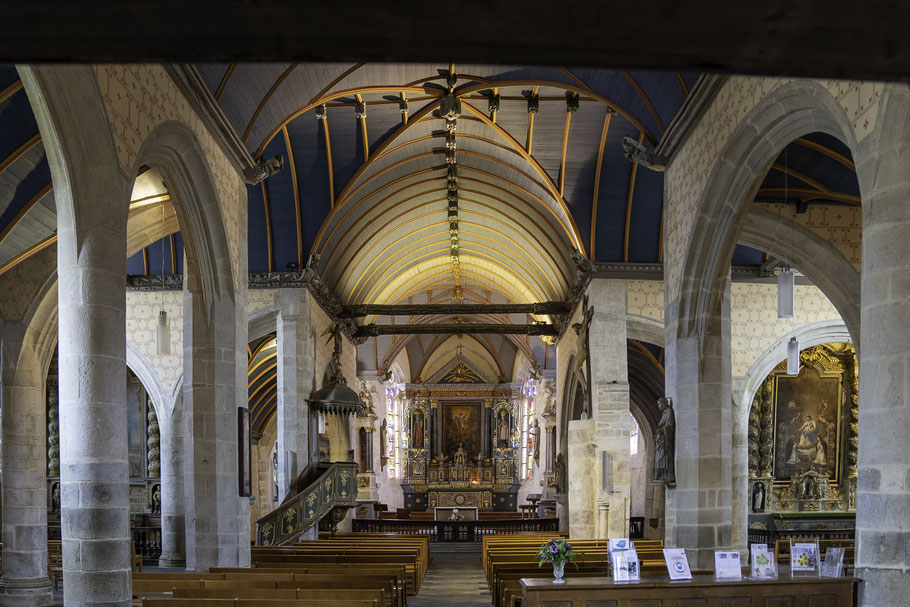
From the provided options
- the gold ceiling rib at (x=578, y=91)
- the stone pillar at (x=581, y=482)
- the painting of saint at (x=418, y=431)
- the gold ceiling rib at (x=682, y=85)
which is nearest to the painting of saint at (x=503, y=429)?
the painting of saint at (x=418, y=431)

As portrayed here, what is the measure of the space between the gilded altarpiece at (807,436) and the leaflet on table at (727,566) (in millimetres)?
11691

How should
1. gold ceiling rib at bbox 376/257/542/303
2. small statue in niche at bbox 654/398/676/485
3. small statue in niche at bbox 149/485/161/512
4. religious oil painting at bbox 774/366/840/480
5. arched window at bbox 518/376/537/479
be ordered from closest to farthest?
small statue in niche at bbox 654/398/676/485 → religious oil painting at bbox 774/366/840/480 → small statue in niche at bbox 149/485/161/512 → gold ceiling rib at bbox 376/257/542/303 → arched window at bbox 518/376/537/479

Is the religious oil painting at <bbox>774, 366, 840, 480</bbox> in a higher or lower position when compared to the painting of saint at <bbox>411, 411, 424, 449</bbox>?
higher

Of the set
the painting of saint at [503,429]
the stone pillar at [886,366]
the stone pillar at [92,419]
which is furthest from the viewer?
the painting of saint at [503,429]

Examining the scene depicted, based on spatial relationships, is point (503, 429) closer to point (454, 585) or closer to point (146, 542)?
point (146, 542)

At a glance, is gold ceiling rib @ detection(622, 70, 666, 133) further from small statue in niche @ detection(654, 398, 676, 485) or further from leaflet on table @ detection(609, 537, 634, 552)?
leaflet on table @ detection(609, 537, 634, 552)

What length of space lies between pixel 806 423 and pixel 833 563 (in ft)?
41.0

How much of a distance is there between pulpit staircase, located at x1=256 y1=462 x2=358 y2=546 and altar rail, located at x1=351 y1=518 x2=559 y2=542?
218 inches

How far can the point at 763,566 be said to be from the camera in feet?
24.8

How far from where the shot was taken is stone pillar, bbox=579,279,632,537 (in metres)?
15.9

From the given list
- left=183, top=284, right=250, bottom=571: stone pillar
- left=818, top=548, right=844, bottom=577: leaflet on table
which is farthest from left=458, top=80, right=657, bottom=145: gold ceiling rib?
left=818, top=548, right=844, bottom=577: leaflet on table

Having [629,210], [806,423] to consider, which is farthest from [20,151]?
[806,423]

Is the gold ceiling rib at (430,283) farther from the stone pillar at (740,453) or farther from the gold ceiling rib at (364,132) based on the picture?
the stone pillar at (740,453)

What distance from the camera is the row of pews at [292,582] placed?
23.1 feet
